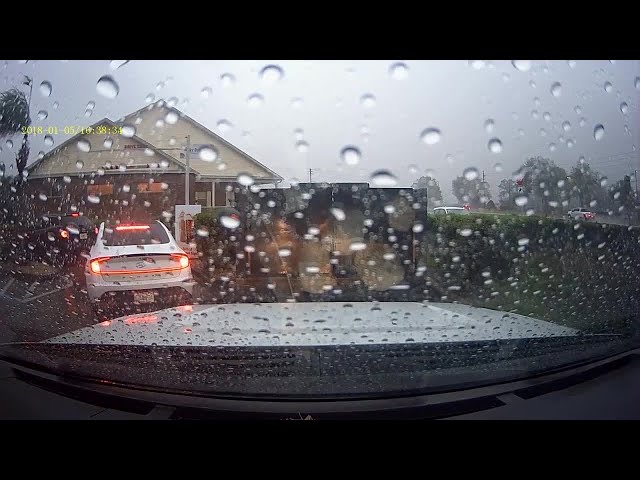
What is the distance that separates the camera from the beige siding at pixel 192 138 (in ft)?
18.7

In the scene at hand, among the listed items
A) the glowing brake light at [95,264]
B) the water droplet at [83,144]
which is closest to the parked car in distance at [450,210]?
the glowing brake light at [95,264]

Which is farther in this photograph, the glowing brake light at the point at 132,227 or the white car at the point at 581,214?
the white car at the point at 581,214

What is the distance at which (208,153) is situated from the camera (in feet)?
19.9

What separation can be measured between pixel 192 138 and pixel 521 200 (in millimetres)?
4075

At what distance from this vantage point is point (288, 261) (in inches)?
296

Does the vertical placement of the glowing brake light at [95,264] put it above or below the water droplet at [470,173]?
below

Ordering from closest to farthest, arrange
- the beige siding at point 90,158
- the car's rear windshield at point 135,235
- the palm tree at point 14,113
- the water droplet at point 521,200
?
the palm tree at point 14,113 → the car's rear windshield at point 135,235 → the water droplet at point 521,200 → the beige siding at point 90,158

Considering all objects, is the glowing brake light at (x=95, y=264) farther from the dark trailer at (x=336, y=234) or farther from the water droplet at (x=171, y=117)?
the dark trailer at (x=336, y=234)

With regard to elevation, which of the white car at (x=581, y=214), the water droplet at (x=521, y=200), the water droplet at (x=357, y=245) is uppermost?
the water droplet at (x=521, y=200)

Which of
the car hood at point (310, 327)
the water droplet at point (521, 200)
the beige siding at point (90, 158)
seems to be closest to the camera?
the car hood at point (310, 327)

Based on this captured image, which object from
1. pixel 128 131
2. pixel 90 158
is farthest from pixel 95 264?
pixel 128 131

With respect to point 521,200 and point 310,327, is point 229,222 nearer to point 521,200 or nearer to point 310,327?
point 310,327

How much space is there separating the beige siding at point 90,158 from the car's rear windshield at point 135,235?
845 millimetres
